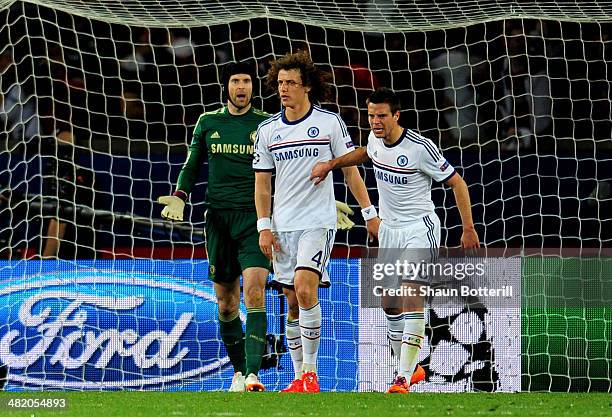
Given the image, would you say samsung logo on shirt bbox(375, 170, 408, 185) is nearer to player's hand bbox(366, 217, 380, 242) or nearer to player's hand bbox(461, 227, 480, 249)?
player's hand bbox(366, 217, 380, 242)

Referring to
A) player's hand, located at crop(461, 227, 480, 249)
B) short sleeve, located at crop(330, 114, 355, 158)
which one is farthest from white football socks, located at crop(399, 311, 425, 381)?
short sleeve, located at crop(330, 114, 355, 158)

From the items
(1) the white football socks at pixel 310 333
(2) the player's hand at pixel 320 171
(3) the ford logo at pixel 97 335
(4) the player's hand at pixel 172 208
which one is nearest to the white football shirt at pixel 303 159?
(2) the player's hand at pixel 320 171

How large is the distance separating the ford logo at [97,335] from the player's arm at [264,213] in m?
1.39

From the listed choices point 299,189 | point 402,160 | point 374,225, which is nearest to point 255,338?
point 299,189

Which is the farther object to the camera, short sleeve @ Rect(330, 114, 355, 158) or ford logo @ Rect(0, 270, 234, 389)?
ford logo @ Rect(0, 270, 234, 389)

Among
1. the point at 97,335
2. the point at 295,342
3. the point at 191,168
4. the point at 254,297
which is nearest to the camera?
the point at 254,297

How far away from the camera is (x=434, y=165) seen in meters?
7.73

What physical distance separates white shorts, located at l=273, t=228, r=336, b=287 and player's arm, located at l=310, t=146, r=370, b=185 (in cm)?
32

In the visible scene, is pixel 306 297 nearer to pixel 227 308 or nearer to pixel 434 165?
pixel 227 308

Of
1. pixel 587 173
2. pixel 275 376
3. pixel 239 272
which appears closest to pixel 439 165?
pixel 239 272

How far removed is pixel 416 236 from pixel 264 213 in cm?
95

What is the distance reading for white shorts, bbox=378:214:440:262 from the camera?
7762 millimetres

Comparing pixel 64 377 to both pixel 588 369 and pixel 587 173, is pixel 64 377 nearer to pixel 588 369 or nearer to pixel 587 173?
pixel 588 369

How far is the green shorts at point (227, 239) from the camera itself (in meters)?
7.95
